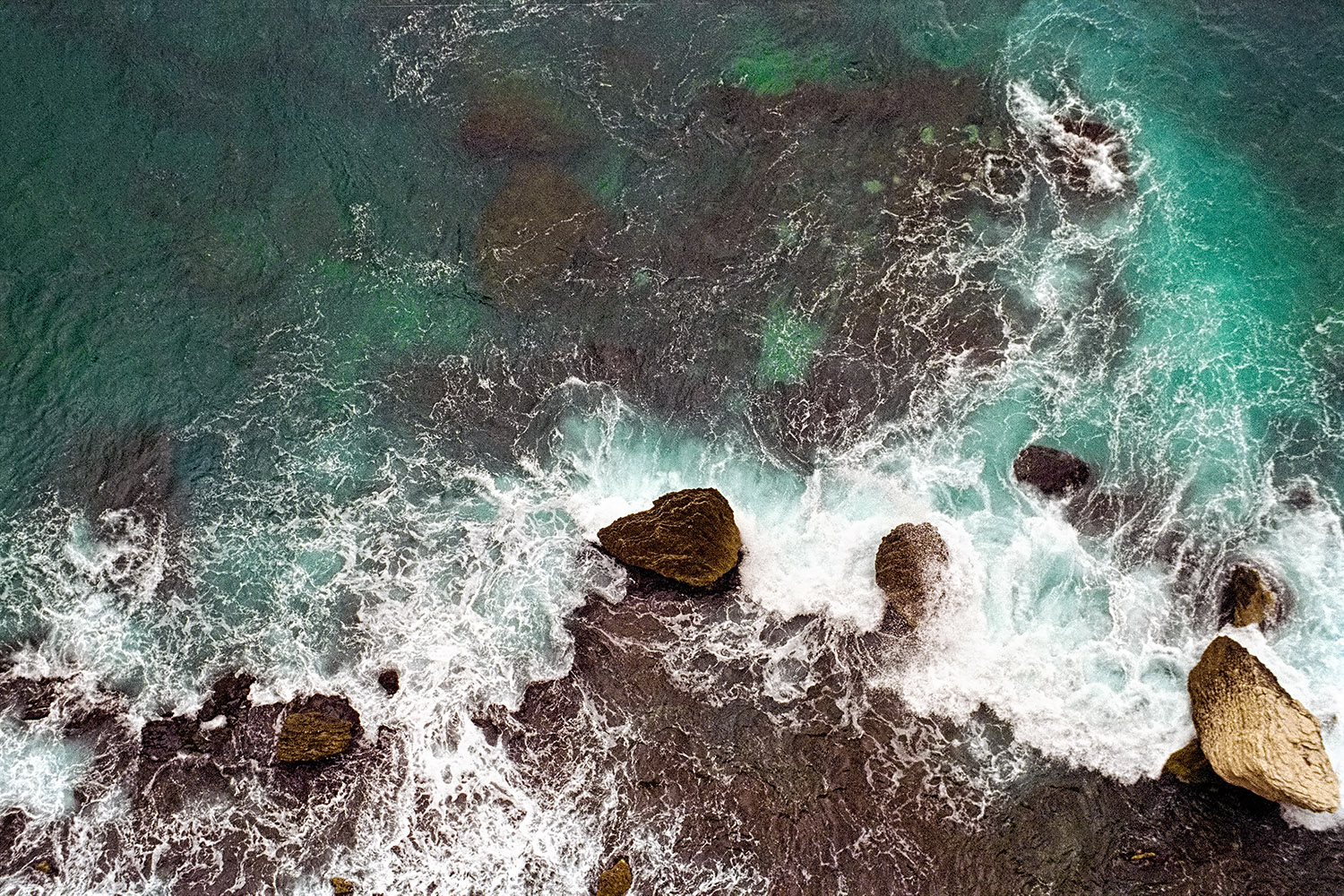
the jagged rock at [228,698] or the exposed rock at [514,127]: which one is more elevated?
the exposed rock at [514,127]

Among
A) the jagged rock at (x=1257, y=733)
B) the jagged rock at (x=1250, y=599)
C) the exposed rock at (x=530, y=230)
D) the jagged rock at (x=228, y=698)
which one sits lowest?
the jagged rock at (x=228, y=698)

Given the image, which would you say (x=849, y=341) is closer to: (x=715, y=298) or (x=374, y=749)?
(x=715, y=298)

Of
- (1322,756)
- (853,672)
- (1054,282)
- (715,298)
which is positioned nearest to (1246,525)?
(1322,756)

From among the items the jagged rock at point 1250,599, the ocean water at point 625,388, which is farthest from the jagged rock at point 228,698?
the jagged rock at point 1250,599

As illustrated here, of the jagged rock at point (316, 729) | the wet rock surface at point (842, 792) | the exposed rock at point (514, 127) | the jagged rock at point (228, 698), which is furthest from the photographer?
the exposed rock at point (514, 127)

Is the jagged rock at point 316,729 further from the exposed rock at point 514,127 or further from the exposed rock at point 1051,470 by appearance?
the exposed rock at point 1051,470

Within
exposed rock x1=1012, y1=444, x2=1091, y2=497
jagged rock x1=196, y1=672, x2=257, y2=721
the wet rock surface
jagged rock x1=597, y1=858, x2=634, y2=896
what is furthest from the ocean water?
exposed rock x1=1012, y1=444, x2=1091, y2=497

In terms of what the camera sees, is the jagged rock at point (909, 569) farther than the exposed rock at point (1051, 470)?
No
